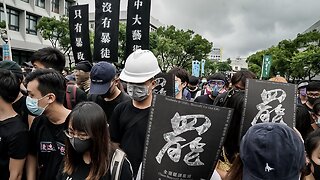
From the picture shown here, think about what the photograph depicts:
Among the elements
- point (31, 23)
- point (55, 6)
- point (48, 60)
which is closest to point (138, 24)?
point (48, 60)

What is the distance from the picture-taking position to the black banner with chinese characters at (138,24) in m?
5.58

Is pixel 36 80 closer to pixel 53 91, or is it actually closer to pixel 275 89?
pixel 53 91

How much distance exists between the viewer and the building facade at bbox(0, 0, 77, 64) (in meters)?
27.1

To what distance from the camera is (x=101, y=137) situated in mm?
1948

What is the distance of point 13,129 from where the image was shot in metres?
2.38

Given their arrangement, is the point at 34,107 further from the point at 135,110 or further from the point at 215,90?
the point at 215,90

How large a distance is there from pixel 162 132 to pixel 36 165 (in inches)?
50.5

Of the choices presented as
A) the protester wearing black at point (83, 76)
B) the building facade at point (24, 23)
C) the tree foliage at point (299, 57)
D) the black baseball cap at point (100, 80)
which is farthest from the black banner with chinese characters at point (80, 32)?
the tree foliage at point (299, 57)

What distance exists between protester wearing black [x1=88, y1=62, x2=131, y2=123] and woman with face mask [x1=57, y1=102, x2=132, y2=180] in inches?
51.0

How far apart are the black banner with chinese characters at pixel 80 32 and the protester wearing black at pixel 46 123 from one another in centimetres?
373

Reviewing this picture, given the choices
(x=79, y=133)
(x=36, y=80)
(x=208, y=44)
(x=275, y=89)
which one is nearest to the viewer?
(x=79, y=133)

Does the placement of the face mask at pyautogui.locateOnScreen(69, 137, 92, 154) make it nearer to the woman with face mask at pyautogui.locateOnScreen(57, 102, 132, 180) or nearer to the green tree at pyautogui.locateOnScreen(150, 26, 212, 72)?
the woman with face mask at pyautogui.locateOnScreen(57, 102, 132, 180)

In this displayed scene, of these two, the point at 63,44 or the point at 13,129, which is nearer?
the point at 13,129

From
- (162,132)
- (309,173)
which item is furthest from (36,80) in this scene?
(309,173)
